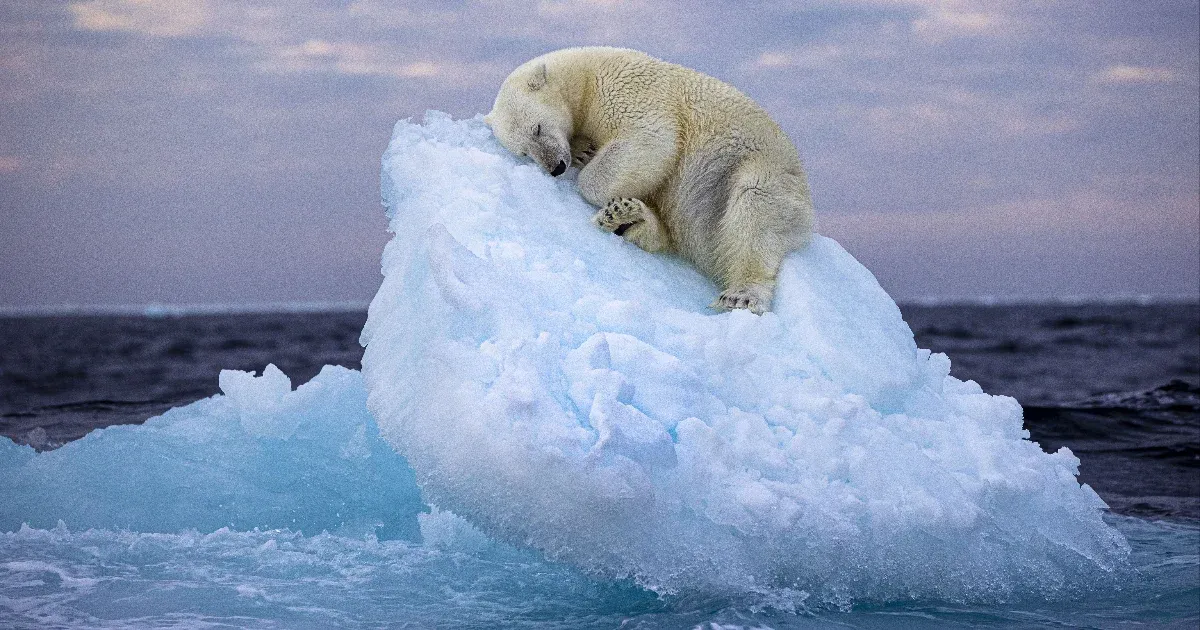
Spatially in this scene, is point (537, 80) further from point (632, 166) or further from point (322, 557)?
point (322, 557)

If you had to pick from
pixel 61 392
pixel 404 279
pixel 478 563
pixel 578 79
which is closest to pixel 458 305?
pixel 404 279

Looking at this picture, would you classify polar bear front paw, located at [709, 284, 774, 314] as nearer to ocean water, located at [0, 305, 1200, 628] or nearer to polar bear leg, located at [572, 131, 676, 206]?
polar bear leg, located at [572, 131, 676, 206]

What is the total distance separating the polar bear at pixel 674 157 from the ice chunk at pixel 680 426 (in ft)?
0.53

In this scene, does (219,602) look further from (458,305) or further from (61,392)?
(61,392)

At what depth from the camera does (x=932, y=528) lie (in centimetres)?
400

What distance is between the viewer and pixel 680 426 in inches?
150

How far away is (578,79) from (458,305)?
181 centimetres

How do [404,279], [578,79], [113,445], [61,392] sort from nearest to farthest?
[404,279], [578,79], [113,445], [61,392]

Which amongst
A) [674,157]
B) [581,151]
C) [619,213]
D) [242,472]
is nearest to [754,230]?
[674,157]

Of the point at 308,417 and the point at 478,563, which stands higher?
A: the point at 308,417

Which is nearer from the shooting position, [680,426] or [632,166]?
[680,426]

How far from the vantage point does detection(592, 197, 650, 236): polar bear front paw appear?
4.92 metres

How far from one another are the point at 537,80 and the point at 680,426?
7.22ft

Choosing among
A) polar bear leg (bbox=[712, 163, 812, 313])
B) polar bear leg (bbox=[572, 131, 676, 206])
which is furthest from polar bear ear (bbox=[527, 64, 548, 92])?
polar bear leg (bbox=[712, 163, 812, 313])
